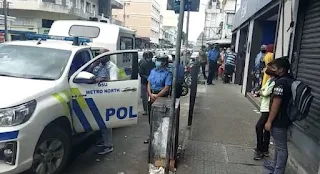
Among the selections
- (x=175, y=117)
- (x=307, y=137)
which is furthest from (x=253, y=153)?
(x=175, y=117)

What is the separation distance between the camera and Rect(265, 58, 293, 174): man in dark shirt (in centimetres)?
418

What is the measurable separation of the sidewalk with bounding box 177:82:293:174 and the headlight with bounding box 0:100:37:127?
7.40 ft

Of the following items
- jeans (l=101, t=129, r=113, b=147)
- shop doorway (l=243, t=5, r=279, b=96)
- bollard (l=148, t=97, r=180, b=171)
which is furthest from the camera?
shop doorway (l=243, t=5, r=279, b=96)

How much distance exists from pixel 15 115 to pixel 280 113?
316cm

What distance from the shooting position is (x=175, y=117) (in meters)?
4.84

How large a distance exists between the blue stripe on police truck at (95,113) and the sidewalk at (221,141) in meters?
1.37

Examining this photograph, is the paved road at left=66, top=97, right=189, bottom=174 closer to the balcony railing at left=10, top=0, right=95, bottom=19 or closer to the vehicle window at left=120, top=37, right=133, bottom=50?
the vehicle window at left=120, top=37, right=133, bottom=50

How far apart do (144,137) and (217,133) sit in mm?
1519

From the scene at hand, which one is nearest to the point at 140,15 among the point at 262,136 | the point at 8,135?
the point at 262,136

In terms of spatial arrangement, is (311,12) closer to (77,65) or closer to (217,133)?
(217,133)

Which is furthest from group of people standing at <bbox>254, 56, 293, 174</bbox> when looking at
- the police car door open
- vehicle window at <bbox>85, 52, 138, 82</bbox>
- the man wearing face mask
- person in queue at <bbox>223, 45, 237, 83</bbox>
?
person in queue at <bbox>223, 45, 237, 83</bbox>

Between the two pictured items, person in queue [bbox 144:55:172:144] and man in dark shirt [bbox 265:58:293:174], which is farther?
person in queue [bbox 144:55:172:144]

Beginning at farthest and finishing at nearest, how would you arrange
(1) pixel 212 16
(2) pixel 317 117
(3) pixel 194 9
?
1. (1) pixel 212 16
2. (2) pixel 317 117
3. (3) pixel 194 9

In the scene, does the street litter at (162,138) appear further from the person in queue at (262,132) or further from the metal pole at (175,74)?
the person in queue at (262,132)
